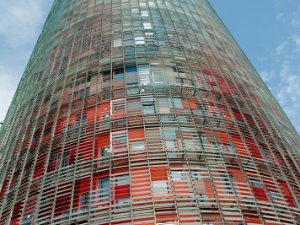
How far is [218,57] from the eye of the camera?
26.4 meters

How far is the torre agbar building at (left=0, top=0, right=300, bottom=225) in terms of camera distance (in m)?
15.6

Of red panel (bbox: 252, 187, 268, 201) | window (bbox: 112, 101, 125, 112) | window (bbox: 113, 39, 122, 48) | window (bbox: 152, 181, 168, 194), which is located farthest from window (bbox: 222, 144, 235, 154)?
window (bbox: 113, 39, 122, 48)

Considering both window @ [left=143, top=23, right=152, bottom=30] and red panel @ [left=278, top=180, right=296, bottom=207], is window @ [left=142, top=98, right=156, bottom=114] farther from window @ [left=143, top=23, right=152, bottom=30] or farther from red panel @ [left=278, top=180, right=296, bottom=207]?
window @ [left=143, top=23, right=152, bottom=30]

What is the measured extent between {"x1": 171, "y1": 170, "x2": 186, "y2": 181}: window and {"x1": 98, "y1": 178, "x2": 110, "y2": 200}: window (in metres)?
2.74

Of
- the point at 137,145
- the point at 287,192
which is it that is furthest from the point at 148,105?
the point at 287,192

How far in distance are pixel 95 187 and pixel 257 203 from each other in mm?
6517

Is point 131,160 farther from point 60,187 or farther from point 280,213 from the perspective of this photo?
point 280,213

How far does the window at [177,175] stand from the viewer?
53.5 ft

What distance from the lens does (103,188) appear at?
54.5ft

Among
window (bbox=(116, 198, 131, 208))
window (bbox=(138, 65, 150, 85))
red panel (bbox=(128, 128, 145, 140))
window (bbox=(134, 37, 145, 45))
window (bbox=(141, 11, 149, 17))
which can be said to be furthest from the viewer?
window (bbox=(141, 11, 149, 17))

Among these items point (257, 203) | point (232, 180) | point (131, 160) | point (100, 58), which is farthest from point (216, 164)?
point (100, 58)

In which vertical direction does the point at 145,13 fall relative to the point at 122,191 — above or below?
above

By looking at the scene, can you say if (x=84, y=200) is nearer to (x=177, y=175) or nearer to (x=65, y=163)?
(x=65, y=163)

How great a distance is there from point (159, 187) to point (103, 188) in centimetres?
235
